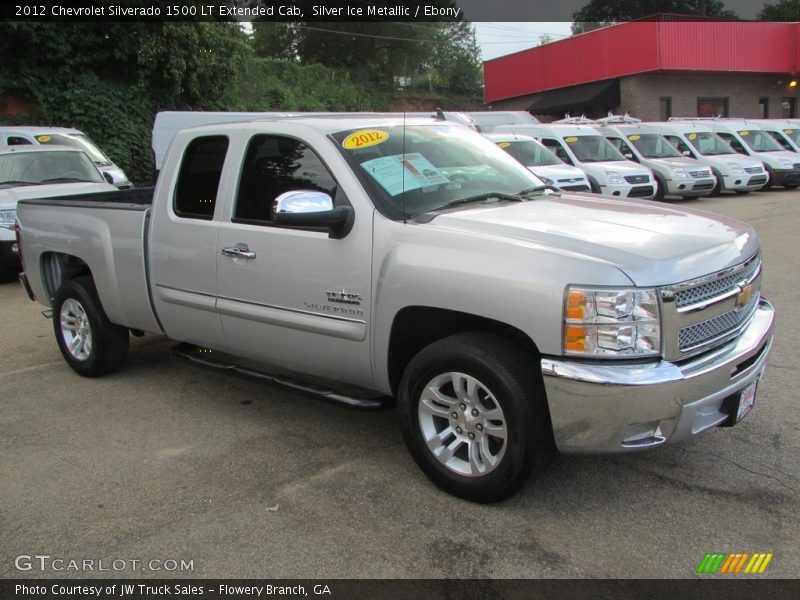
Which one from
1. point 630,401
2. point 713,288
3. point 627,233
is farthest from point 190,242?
point 713,288

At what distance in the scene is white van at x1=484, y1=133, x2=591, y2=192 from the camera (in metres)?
14.6

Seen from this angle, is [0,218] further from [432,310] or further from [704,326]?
[704,326]

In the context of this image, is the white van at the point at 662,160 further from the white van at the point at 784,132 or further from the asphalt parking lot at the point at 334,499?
the asphalt parking lot at the point at 334,499

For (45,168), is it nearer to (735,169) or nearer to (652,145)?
(652,145)

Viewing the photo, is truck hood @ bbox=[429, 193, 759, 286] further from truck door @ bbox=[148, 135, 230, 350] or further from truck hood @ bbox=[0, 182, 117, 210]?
truck hood @ bbox=[0, 182, 117, 210]

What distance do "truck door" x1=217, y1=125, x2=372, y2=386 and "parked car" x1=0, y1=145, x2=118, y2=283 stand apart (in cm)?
624

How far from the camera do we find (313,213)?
371 cm

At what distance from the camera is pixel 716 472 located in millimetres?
3785

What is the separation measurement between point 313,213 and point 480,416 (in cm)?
130

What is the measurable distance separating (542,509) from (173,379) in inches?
129

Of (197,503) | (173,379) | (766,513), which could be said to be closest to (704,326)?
Answer: (766,513)

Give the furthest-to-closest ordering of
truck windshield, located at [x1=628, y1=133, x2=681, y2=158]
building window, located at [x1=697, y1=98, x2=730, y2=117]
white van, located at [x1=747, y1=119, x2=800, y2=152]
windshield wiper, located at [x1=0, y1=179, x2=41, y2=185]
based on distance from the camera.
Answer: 1. building window, located at [x1=697, y1=98, x2=730, y2=117]
2. white van, located at [x1=747, y1=119, x2=800, y2=152]
3. truck windshield, located at [x1=628, y1=133, x2=681, y2=158]
4. windshield wiper, located at [x1=0, y1=179, x2=41, y2=185]

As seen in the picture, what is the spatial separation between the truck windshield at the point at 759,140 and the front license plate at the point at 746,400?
19.7 metres

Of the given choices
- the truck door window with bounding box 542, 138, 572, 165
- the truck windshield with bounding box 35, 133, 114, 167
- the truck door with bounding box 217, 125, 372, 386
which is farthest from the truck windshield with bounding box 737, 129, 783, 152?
the truck door with bounding box 217, 125, 372, 386
